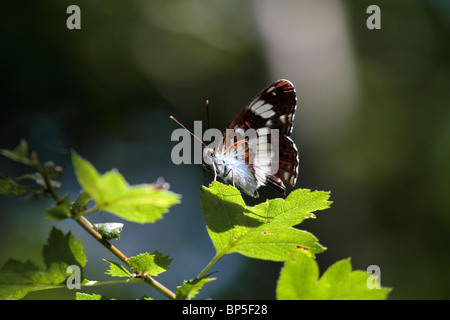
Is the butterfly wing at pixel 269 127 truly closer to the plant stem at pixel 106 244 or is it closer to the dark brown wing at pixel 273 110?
the dark brown wing at pixel 273 110

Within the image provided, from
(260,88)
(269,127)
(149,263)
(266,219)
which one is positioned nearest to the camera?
(149,263)

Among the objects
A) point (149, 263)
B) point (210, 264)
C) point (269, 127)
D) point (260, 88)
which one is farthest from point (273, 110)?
point (260, 88)

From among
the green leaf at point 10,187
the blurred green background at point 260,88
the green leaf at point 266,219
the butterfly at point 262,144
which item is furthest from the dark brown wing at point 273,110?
the blurred green background at point 260,88

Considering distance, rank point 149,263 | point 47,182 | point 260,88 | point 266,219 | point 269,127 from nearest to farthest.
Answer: point 47,182, point 149,263, point 266,219, point 269,127, point 260,88

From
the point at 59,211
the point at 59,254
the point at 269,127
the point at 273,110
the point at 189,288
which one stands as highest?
the point at 273,110

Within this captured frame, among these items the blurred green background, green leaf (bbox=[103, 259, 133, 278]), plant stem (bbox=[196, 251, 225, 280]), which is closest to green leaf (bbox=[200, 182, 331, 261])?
plant stem (bbox=[196, 251, 225, 280])

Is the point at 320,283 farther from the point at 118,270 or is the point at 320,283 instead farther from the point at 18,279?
the point at 18,279

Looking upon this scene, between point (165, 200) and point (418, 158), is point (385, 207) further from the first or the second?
point (165, 200)
